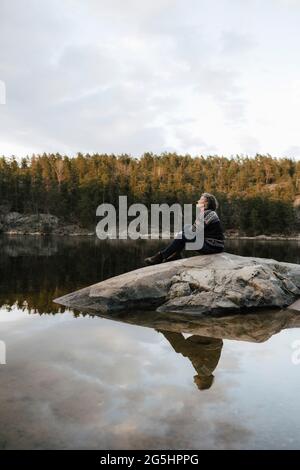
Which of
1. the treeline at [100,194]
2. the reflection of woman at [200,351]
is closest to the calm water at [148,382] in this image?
the reflection of woman at [200,351]

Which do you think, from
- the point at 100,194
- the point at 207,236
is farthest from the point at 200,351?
the point at 100,194

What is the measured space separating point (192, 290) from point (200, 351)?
368 centimetres

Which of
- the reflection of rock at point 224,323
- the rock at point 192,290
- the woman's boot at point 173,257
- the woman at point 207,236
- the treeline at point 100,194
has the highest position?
the treeline at point 100,194

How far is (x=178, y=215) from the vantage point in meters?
97.6

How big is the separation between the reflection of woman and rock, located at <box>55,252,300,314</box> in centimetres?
220

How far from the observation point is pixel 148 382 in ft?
16.4

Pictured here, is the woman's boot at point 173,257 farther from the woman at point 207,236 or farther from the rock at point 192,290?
the rock at point 192,290

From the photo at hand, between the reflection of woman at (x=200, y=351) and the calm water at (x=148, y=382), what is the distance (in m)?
0.02

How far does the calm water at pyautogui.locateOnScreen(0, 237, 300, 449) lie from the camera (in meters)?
3.71

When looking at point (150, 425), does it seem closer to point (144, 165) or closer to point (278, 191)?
point (278, 191)

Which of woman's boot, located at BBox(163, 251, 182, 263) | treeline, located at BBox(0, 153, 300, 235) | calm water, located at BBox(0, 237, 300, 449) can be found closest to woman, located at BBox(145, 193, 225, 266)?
woman's boot, located at BBox(163, 251, 182, 263)

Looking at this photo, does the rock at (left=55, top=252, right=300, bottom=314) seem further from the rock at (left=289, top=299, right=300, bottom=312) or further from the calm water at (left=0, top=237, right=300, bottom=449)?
the calm water at (left=0, top=237, right=300, bottom=449)

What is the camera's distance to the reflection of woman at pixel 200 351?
204 inches
